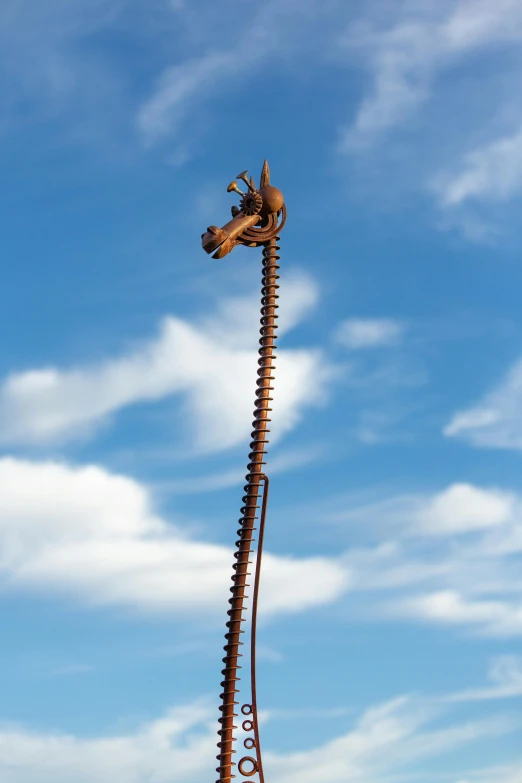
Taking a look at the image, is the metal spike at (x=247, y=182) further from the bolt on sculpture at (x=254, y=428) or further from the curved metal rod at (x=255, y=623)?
the curved metal rod at (x=255, y=623)

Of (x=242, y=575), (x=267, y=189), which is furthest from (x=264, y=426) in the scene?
(x=267, y=189)

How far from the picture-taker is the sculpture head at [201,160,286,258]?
1198 centimetres

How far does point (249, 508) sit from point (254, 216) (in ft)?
10.5

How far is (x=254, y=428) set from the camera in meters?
11.7

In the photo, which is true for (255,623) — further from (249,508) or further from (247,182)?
(247,182)

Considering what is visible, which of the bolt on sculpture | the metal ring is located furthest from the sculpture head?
the metal ring

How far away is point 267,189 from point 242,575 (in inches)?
167

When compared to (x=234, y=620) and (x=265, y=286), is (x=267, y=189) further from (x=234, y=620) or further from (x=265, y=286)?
(x=234, y=620)

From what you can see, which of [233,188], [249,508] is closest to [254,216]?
[233,188]

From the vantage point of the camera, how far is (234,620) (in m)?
11.1

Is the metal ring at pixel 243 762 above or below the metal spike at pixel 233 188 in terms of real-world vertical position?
below

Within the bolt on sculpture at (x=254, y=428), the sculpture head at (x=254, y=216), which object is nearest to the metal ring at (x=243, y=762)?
the bolt on sculpture at (x=254, y=428)

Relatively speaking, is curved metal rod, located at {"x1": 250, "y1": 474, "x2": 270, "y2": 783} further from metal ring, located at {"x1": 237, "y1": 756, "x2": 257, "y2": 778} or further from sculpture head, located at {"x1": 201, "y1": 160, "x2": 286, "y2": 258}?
sculpture head, located at {"x1": 201, "y1": 160, "x2": 286, "y2": 258}

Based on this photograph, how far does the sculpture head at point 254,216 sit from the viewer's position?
1198 centimetres
